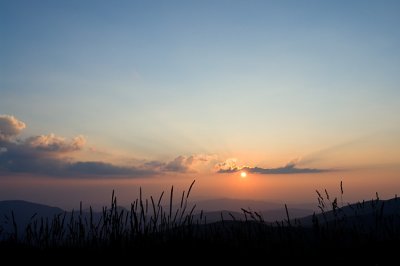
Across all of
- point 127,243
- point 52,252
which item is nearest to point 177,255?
point 127,243

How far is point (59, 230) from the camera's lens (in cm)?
911

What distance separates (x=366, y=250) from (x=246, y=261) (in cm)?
272

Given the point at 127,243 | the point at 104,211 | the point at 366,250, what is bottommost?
the point at 366,250

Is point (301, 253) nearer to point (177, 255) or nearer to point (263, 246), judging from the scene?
point (263, 246)

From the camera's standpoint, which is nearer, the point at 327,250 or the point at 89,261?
the point at 89,261

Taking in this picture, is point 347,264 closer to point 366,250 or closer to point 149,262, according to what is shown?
point 366,250

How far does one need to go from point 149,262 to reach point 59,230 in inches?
167

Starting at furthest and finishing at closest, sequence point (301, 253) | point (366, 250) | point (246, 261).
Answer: point (366, 250) < point (301, 253) < point (246, 261)

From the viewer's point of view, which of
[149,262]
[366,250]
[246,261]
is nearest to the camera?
[149,262]

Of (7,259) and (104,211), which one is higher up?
(104,211)

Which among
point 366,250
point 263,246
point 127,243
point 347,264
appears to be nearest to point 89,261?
point 127,243

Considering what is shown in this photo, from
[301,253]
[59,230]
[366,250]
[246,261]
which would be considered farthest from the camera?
[59,230]

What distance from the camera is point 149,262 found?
5824 mm

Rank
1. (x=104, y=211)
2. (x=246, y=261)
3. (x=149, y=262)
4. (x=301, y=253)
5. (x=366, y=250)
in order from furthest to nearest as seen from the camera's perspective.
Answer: (x=104, y=211) < (x=366, y=250) < (x=301, y=253) < (x=246, y=261) < (x=149, y=262)
